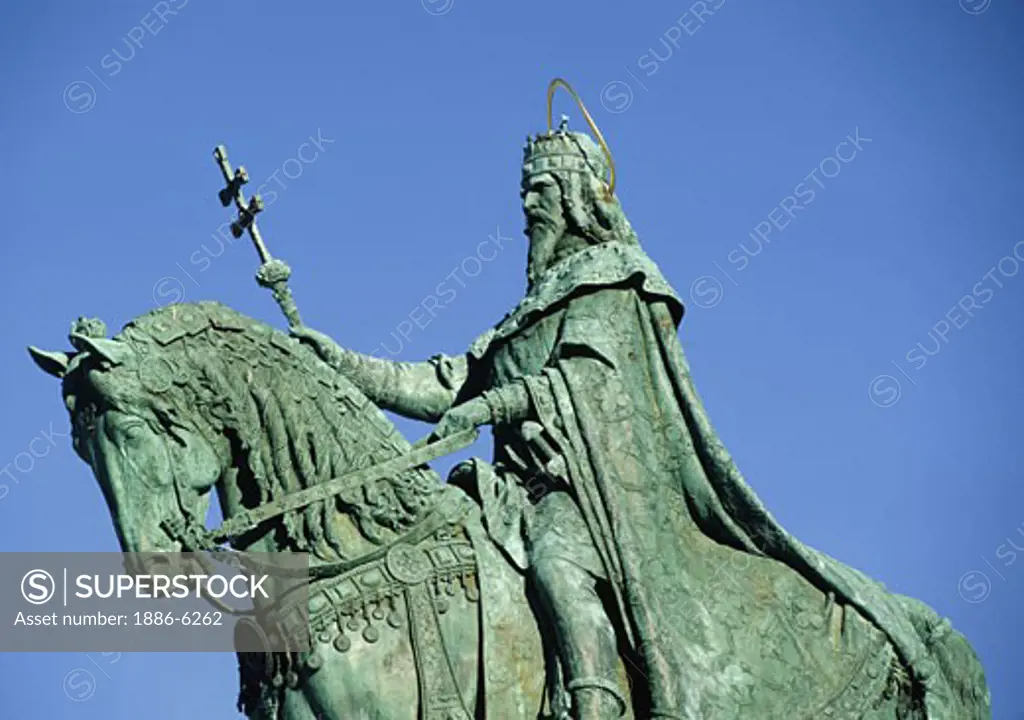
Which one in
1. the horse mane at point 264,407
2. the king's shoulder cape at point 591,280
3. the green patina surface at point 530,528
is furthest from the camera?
the king's shoulder cape at point 591,280

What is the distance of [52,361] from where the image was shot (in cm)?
1430

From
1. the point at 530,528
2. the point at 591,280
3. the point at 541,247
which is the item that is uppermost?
the point at 541,247

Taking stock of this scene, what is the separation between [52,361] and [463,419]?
2931 millimetres

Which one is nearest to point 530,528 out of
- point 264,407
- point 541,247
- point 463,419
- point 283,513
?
point 463,419

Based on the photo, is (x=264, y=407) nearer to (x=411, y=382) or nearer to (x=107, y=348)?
(x=107, y=348)

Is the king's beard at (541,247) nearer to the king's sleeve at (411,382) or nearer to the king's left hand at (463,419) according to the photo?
the king's sleeve at (411,382)

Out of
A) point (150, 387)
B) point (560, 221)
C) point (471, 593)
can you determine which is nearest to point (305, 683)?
point (471, 593)

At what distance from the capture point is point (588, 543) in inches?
594

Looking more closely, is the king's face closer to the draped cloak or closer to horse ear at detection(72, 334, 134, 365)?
the draped cloak

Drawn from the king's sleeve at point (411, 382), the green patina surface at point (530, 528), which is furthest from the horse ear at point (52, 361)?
the king's sleeve at point (411, 382)

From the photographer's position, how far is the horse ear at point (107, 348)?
1397 cm

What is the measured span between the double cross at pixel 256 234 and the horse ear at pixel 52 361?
96.5 inches

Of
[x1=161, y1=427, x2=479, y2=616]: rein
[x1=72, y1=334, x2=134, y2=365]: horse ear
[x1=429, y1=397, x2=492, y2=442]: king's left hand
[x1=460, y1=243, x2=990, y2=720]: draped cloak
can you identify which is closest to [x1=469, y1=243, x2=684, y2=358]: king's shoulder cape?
[x1=460, y1=243, x2=990, y2=720]: draped cloak

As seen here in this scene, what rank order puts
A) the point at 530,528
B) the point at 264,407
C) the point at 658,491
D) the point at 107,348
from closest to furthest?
the point at 107,348
the point at 264,407
the point at 530,528
the point at 658,491
